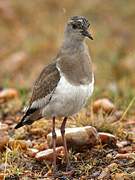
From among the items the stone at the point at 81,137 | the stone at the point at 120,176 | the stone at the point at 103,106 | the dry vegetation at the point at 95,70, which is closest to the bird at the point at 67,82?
the stone at the point at 81,137

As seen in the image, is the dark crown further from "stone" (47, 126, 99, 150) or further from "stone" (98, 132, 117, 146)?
"stone" (98, 132, 117, 146)

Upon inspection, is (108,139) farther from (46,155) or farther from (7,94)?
(7,94)

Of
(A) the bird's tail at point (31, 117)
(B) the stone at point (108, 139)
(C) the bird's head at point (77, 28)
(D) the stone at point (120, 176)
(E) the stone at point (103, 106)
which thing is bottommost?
(D) the stone at point (120, 176)

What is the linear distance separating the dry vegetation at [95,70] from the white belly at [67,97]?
19.7 inches

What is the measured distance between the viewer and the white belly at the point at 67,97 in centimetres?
541

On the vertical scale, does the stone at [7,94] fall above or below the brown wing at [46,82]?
above

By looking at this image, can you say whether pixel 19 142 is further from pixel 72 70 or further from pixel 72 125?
pixel 72 70

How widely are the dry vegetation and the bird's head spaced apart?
1.73ft

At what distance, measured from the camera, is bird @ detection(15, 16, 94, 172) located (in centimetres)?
543

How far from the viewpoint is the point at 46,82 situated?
222 inches

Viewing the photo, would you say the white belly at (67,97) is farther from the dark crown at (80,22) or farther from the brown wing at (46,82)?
the dark crown at (80,22)

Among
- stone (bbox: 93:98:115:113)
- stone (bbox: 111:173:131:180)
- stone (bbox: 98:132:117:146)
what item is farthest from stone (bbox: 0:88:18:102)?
stone (bbox: 111:173:131:180)

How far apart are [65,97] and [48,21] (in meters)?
7.15

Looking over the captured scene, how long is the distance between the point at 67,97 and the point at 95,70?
458 centimetres
